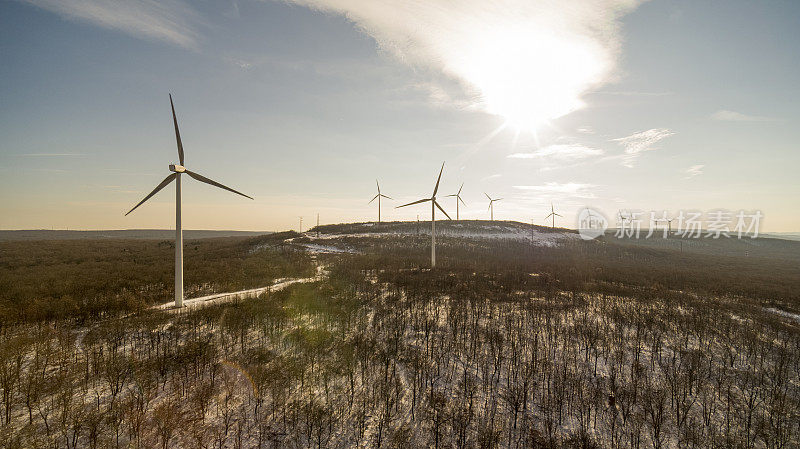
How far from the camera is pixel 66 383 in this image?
8586 millimetres

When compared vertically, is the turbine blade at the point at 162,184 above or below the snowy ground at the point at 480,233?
above

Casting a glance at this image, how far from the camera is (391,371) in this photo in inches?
396

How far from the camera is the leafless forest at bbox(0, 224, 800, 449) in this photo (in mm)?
7602

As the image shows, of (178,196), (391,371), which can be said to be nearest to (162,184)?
(178,196)

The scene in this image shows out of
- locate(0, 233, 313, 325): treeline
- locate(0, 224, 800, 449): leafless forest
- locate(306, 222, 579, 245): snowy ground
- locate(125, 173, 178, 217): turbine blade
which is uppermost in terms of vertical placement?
locate(125, 173, 178, 217): turbine blade

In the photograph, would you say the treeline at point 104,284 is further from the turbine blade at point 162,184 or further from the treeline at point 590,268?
the treeline at point 590,268

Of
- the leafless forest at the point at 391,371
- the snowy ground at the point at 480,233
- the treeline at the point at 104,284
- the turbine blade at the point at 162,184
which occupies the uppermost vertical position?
the turbine blade at the point at 162,184

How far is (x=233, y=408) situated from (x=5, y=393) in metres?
5.76

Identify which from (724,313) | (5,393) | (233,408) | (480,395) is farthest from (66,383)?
(724,313)

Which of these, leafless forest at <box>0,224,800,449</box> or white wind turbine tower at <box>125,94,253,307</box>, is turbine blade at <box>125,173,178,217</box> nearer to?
white wind turbine tower at <box>125,94,253,307</box>

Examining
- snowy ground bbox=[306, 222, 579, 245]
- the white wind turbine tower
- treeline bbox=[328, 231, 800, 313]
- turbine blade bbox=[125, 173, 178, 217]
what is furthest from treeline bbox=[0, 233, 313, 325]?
snowy ground bbox=[306, 222, 579, 245]

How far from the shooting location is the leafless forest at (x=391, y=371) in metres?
7.60

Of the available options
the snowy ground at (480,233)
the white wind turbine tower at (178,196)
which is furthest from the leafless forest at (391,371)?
the snowy ground at (480,233)

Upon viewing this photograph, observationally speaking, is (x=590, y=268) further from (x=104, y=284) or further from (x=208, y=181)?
(x=104, y=284)
